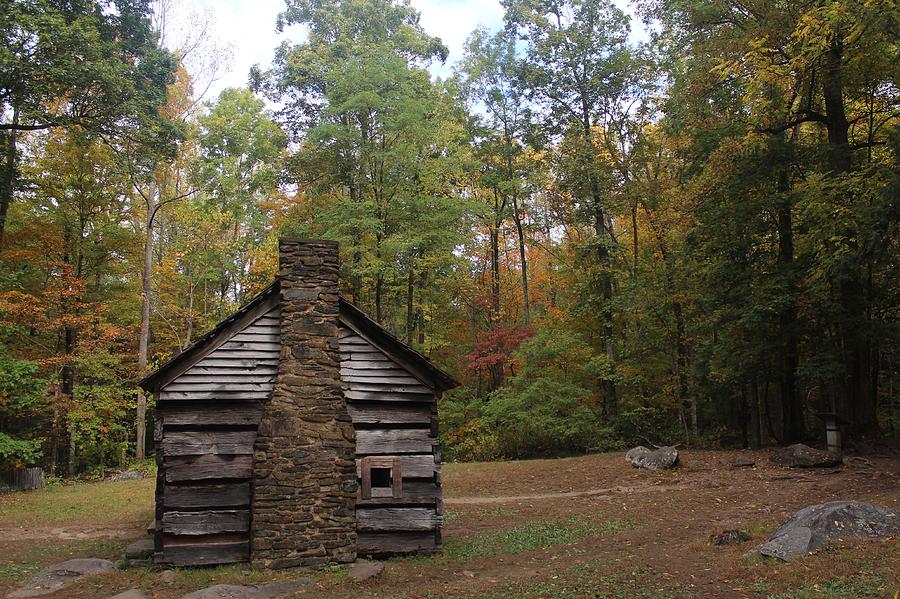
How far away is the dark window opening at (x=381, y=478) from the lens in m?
12.7

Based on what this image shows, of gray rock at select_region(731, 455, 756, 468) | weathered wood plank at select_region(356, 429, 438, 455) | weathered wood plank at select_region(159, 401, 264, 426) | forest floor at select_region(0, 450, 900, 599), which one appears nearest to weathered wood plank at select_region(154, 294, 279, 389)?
weathered wood plank at select_region(159, 401, 264, 426)

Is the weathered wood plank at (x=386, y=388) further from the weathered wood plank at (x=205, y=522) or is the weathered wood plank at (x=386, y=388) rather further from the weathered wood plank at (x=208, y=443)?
the weathered wood plank at (x=205, y=522)

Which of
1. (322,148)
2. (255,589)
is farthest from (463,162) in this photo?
(255,589)

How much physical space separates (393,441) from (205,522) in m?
3.80

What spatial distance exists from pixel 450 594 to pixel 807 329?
54.3 feet

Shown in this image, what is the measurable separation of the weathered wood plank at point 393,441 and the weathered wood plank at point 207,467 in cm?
217

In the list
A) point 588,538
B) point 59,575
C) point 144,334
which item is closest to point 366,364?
point 588,538

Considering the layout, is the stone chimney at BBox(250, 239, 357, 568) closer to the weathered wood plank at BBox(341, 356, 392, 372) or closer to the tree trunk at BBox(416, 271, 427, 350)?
the weathered wood plank at BBox(341, 356, 392, 372)

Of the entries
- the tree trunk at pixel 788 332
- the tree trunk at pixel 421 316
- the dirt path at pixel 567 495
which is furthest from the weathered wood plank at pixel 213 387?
the tree trunk at pixel 421 316

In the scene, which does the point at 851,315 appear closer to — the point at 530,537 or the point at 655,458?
the point at 655,458

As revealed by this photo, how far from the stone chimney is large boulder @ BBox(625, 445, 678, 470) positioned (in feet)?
39.1

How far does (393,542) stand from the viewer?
1237cm

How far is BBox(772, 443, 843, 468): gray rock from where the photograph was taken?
17.1m

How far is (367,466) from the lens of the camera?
12.3m
